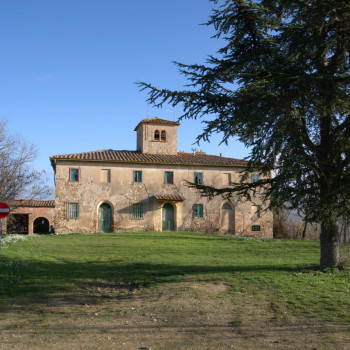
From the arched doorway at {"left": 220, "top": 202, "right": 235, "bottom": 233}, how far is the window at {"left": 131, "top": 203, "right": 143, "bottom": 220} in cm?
681

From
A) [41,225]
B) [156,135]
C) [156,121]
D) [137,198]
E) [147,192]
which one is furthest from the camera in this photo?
[41,225]

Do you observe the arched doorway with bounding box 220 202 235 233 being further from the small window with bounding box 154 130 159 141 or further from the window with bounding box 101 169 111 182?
the window with bounding box 101 169 111 182

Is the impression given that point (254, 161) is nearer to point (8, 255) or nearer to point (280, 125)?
point (280, 125)

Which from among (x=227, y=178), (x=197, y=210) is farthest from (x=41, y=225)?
(x=227, y=178)

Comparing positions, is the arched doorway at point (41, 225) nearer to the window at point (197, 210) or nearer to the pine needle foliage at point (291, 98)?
the window at point (197, 210)

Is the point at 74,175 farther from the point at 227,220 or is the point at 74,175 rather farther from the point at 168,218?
the point at 227,220

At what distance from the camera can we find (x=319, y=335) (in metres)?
6.11

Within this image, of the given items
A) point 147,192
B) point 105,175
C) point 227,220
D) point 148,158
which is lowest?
→ point 227,220

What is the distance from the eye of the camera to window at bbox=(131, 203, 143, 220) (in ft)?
101

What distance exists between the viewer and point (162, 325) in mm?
6805

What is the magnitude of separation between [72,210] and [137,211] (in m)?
5.00

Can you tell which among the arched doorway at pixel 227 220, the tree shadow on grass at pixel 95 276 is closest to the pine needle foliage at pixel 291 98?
the tree shadow on grass at pixel 95 276

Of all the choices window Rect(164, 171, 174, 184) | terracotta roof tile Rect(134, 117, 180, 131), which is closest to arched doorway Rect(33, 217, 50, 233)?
terracotta roof tile Rect(134, 117, 180, 131)

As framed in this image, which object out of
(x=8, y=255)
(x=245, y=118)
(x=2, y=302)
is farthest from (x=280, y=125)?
(x=8, y=255)
